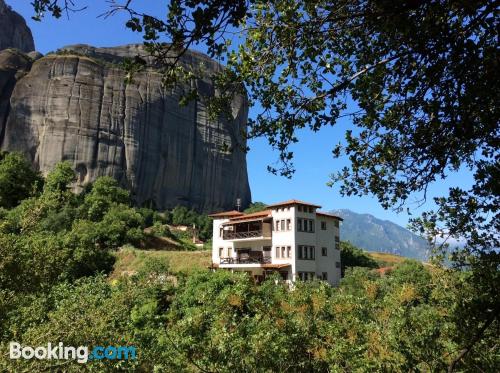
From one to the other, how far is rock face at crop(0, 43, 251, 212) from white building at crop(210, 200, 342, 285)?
29377mm

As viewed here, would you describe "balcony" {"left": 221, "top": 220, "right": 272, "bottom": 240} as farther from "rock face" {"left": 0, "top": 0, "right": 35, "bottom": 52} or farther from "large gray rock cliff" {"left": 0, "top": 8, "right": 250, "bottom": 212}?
"rock face" {"left": 0, "top": 0, "right": 35, "bottom": 52}

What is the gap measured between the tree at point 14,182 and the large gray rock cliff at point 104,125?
1513 centimetres

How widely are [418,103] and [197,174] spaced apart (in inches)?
3227

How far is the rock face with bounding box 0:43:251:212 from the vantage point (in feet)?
230

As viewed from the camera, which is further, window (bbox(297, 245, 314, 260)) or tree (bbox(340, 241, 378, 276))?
tree (bbox(340, 241, 378, 276))

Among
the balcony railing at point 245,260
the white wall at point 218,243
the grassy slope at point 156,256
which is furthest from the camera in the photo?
the white wall at point 218,243

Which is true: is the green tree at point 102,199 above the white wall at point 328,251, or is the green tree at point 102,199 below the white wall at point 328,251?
above

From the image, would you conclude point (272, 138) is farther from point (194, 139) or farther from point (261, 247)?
point (194, 139)

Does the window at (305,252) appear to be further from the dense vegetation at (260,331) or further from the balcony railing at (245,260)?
the dense vegetation at (260,331)

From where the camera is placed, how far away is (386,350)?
26.3 ft

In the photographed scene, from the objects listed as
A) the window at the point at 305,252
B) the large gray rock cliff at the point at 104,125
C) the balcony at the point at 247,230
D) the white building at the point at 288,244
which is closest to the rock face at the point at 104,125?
the large gray rock cliff at the point at 104,125

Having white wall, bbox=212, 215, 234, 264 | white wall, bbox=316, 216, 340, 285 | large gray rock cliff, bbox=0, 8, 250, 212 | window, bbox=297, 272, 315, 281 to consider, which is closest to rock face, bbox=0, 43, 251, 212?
large gray rock cliff, bbox=0, 8, 250, 212

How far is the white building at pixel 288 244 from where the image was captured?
34.4 m

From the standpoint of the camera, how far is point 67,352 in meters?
7.20
